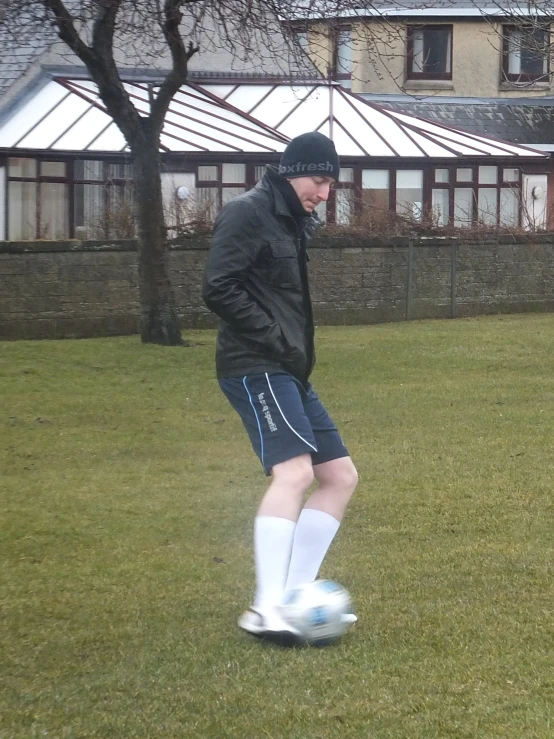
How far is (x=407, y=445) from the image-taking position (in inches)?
366

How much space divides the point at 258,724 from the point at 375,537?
269 centimetres

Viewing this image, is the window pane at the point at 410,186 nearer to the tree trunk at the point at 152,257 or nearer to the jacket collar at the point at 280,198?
the tree trunk at the point at 152,257

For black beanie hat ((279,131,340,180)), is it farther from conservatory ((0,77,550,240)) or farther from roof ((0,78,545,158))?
roof ((0,78,545,158))

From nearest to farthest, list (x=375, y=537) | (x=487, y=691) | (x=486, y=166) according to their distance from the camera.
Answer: (x=487, y=691) < (x=375, y=537) < (x=486, y=166)

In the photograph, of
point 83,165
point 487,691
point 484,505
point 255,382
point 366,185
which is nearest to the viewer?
point 487,691

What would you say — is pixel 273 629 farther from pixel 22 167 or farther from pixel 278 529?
pixel 22 167

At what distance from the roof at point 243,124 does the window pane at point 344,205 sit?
3.82 ft

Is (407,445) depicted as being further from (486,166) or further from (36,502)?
(486,166)

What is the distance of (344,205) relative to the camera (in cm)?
2612

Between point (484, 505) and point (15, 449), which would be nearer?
point (484, 505)

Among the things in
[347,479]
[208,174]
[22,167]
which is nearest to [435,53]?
[208,174]

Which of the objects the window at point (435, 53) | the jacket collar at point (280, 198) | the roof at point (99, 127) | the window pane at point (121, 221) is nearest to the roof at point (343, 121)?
the roof at point (99, 127)

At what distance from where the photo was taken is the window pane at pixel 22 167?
25.7m

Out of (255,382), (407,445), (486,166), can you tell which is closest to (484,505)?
(407,445)
